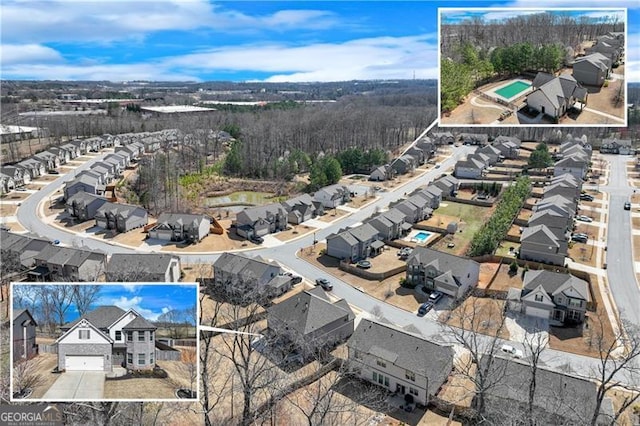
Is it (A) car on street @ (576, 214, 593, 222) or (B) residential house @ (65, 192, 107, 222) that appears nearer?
(A) car on street @ (576, 214, 593, 222)

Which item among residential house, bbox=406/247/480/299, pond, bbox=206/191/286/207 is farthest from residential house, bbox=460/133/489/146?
residential house, bbox=406/247/480/299

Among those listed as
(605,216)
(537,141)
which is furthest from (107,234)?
(537,141)

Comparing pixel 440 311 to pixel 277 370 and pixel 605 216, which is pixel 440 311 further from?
pixel 605 216

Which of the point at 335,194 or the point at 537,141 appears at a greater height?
the point at 537,141

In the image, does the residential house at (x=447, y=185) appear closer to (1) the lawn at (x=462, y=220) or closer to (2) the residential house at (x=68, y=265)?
(1) the lawn at (x=462, y=220)

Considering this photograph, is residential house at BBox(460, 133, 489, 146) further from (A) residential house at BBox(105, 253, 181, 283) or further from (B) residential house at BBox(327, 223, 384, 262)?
(A) residential house at BBox(105, 253, 181, 283)

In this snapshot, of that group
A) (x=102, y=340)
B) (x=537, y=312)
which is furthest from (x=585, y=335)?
(x=102, y=340)

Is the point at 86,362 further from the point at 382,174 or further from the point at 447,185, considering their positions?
the point at 382,174
